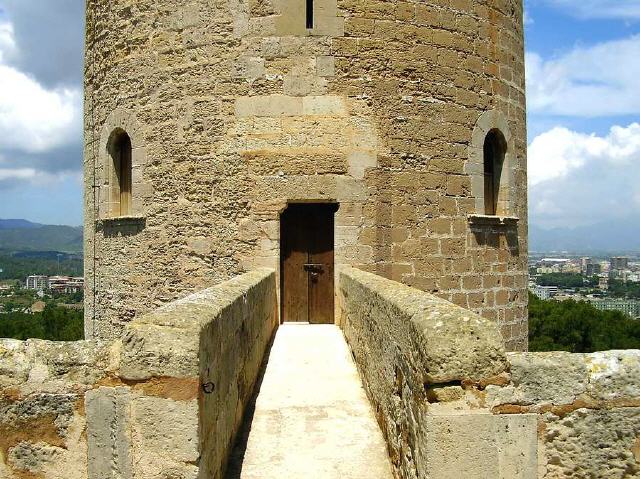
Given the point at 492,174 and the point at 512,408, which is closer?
the point at 512,408

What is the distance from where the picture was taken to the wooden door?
9367 millimetres

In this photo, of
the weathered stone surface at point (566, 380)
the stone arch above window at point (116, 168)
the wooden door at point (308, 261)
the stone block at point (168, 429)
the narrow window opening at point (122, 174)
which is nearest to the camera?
the stone block at point (168, 429)

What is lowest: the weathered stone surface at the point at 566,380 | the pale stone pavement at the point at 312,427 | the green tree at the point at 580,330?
the green tree at the point at 580,330

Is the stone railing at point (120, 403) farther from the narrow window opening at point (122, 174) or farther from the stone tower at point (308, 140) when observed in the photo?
the narrow window opening at point (122, 174)

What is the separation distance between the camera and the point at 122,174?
415 inches

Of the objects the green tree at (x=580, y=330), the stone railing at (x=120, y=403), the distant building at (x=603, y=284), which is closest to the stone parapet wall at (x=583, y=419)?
the stone railing at (x=120, y=403)

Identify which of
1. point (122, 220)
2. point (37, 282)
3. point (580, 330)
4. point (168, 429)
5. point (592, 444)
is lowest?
point (37, 282)

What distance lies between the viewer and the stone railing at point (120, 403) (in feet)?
9.91

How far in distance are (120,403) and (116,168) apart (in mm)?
7922

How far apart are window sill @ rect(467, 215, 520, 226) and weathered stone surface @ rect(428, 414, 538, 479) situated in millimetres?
6590

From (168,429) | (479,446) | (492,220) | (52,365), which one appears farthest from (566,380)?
(492,220)

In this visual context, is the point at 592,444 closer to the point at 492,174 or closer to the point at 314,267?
the point at 314,267

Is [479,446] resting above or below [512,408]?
below

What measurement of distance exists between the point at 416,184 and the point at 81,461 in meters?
6.64
